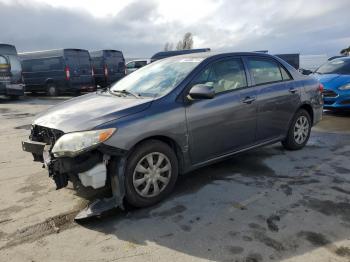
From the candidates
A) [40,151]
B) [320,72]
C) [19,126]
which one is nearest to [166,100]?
[40,151]

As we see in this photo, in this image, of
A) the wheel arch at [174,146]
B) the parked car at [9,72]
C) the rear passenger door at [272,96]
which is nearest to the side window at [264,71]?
the rear passenger door at [272,96]

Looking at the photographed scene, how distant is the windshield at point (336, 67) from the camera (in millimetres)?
9820

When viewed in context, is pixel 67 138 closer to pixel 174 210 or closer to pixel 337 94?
pixel 174 210

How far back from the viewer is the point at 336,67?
10.1 meters

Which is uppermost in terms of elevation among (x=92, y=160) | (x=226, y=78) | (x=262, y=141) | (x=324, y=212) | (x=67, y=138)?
(x=226, y=78)

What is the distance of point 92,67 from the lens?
18.9m

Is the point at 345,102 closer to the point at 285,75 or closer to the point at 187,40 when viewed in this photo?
the point at 285,75

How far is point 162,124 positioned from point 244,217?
4.14 feet

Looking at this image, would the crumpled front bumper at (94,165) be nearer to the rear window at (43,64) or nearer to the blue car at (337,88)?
the blue car at (337,88)

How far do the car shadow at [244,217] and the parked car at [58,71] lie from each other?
13.7 m

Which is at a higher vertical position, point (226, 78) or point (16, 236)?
Answer: point (226, 78)

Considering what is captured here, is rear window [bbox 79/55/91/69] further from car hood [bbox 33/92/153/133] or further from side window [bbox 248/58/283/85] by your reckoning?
car hood [bbox 33/92/153/133]

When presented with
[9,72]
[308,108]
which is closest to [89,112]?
[308,108]

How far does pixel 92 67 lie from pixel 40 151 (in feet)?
50.4
